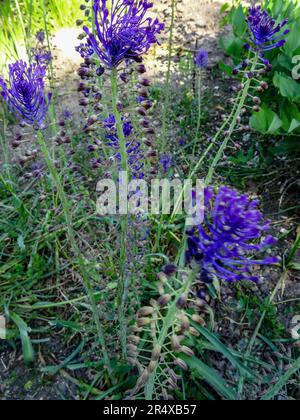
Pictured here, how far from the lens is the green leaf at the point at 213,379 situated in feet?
6.85

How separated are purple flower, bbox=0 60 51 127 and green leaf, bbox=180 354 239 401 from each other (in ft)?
4.74

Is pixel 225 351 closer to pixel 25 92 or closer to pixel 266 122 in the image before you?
pixel 25 92

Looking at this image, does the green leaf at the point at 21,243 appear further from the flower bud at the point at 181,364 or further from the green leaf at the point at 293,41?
the green leaf at the point at 293,41

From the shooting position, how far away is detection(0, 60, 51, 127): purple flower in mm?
1428

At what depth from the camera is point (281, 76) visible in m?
3.10

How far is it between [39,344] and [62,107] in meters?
2.57

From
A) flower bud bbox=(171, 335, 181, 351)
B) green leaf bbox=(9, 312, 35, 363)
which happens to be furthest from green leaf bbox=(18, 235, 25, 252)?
flower bud bbox=(171, 335, 181, 351)

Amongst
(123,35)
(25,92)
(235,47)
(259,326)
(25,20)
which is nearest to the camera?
(123,35)

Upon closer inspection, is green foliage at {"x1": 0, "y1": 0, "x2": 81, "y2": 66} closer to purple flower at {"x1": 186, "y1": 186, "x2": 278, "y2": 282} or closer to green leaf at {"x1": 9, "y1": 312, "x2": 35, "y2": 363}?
green leaf at {"x1": 9, "y1": 312, "x2": 35, "y2": 363}

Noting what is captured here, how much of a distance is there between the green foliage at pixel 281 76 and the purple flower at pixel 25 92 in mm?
1979

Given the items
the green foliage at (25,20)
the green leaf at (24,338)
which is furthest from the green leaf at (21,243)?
the green foliage at (25,20)

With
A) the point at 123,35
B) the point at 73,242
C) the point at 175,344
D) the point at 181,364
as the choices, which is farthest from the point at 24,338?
the point at 123,35

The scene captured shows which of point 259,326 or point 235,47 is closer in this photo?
point 259,326

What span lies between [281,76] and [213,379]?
224cm
